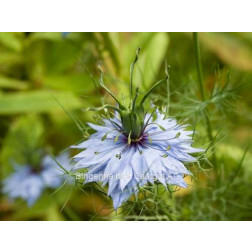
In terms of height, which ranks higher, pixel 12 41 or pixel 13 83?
pixel 12 41

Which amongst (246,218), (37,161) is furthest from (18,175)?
(246,218)

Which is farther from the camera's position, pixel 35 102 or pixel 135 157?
pixel 35 102

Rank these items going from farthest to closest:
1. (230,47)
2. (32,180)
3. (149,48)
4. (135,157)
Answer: (230,47)
(149,48)
(32,180)
(135,157)

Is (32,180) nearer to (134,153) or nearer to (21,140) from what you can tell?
(21,140)

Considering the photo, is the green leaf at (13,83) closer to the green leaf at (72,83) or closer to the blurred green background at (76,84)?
the blurred green background at (76,84)

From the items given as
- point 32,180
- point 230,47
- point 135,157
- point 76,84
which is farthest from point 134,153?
point 230,47
